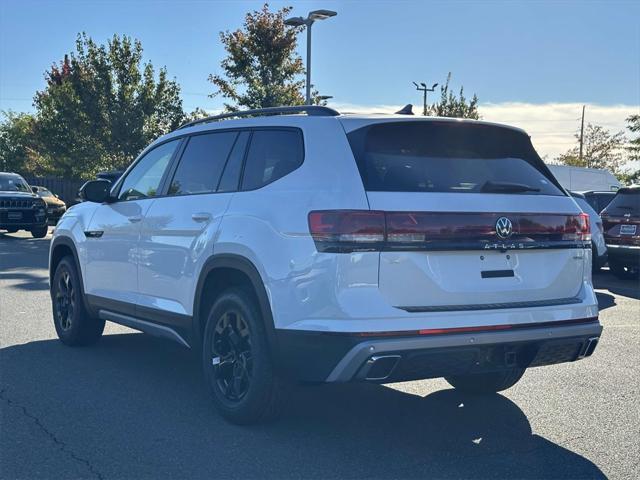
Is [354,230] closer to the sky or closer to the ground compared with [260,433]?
closer to the sky

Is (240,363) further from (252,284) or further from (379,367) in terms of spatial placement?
(379,367)

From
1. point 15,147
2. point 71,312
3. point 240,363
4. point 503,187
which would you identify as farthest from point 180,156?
point 15,147

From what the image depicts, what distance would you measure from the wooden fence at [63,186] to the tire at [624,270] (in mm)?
29690

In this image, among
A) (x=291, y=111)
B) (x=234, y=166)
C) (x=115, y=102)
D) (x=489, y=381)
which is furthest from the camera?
(x=115, y=102)

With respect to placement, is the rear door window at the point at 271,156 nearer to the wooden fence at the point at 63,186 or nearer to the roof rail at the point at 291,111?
the roof rail at the point at 291,111

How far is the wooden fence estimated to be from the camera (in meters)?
38.6

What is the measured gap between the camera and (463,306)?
412cm

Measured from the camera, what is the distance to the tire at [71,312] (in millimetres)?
6859

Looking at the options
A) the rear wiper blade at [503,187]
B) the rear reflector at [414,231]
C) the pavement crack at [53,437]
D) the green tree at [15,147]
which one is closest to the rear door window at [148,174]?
the pavement crack at [53,437]

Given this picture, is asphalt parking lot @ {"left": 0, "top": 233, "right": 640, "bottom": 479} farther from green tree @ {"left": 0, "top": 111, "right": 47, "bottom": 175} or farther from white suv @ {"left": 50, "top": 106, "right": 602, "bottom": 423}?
green tree @ {"left": 0, "top": 111, "right": 47, "bottom": 175}

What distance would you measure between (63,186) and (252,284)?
37107 mm

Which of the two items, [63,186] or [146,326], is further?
[63,186]

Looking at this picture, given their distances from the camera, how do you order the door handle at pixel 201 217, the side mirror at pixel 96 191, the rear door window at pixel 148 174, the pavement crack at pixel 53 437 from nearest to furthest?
the pavement crack at pixel 53 437 < the door handle at pixel 201 217 < the rear door window at pixel 148 174 < the side mirror at pixel 96 191

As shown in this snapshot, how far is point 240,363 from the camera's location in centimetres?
469
